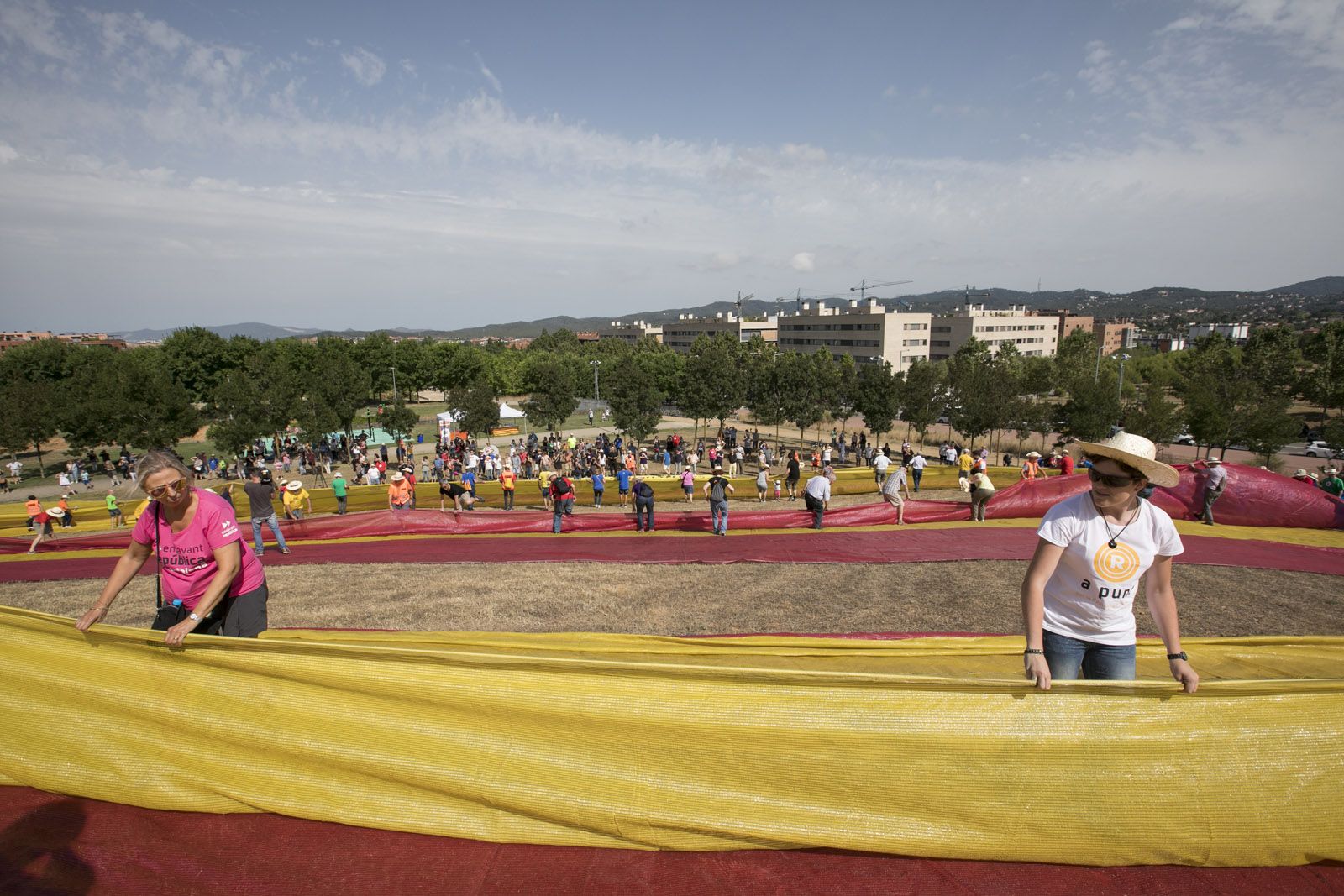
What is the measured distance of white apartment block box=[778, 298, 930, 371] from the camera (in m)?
104

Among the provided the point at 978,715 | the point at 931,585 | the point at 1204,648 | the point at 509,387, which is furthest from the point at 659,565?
the point at 509,387

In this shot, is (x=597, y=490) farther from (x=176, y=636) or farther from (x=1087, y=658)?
(x=1087, y=658)

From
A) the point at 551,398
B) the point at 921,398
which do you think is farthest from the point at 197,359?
the point at 921,398

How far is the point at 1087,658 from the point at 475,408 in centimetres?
4366

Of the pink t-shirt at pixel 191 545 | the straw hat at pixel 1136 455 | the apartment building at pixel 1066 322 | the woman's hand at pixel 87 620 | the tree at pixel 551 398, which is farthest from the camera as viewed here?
the apartment building at pixel 1066 322

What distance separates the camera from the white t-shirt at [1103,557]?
3.29 meters

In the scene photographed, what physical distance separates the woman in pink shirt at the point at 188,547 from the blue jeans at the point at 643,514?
11173 millimetres

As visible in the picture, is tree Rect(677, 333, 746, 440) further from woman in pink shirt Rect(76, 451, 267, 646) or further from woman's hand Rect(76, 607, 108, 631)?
woman's hand Rect(76, 607, 108, 631)

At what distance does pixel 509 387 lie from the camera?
92625 millimetres

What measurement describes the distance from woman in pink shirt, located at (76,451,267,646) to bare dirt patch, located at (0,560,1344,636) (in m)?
4.11

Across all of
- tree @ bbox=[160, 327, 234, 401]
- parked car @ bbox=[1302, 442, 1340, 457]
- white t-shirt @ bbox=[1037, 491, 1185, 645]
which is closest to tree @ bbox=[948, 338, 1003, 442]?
parked car @ bbox=[1302, 442, 1340, 457]

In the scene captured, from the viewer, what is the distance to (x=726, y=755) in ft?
9.55

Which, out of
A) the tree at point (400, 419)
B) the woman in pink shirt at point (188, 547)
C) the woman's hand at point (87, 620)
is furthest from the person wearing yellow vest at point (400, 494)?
the tree at point (400, 419)

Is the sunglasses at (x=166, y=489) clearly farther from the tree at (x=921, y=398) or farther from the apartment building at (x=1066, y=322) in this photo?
the apartment building at (x=1066, y=322)
